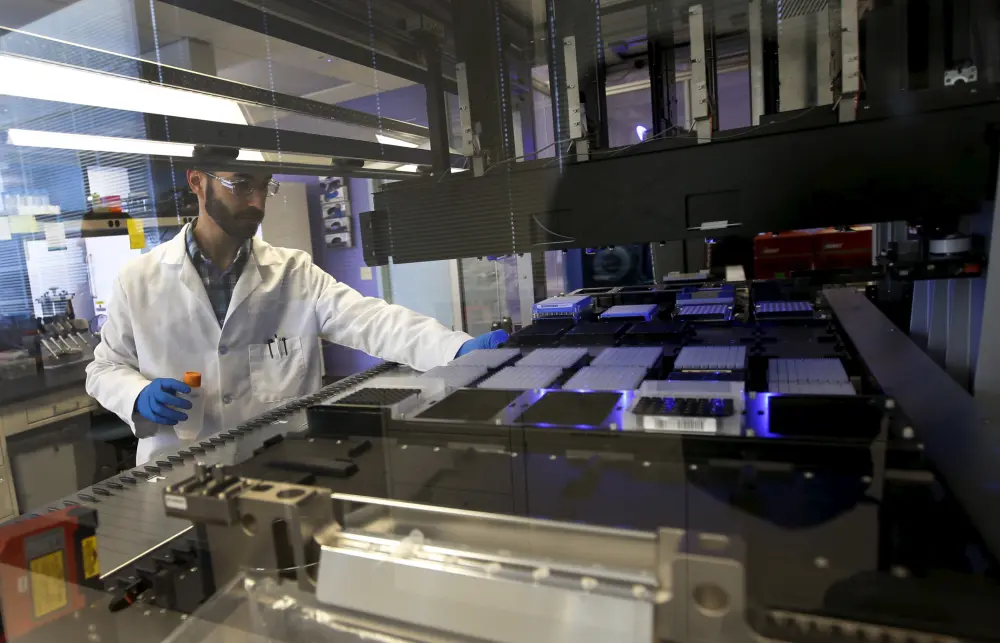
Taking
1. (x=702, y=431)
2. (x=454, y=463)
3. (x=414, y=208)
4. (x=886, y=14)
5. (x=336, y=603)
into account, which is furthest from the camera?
(x=414, y=208)

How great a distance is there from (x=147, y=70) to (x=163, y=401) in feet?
2.80

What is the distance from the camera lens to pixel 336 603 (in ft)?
2.54

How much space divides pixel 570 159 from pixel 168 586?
1232mm

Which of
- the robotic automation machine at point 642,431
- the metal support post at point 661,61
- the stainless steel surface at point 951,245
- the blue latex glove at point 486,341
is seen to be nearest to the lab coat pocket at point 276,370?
the robotic automation machine at point 642,431

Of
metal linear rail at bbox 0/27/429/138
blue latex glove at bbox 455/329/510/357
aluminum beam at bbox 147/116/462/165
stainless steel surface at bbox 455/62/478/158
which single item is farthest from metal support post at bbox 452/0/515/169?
blue latex glove at bbox 455/329/510/357

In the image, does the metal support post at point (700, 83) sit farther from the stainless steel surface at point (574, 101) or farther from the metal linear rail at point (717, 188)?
the stainless steel surface at point (574, 101)

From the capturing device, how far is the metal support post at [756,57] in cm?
138

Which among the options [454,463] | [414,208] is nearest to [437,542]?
[454,463]

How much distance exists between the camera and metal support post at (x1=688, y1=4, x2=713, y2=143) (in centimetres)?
138

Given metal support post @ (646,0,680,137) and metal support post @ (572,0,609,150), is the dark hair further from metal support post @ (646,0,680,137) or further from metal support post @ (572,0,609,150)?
metal support post @ (646,0,680,137)

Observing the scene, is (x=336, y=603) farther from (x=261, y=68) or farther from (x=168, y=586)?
(x=261, y=68)

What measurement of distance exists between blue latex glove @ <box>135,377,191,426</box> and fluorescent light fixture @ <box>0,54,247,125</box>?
26.8 inches

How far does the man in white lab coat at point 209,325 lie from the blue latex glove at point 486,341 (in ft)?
1.28

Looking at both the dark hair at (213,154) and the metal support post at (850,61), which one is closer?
the metal support post at (850,61)
